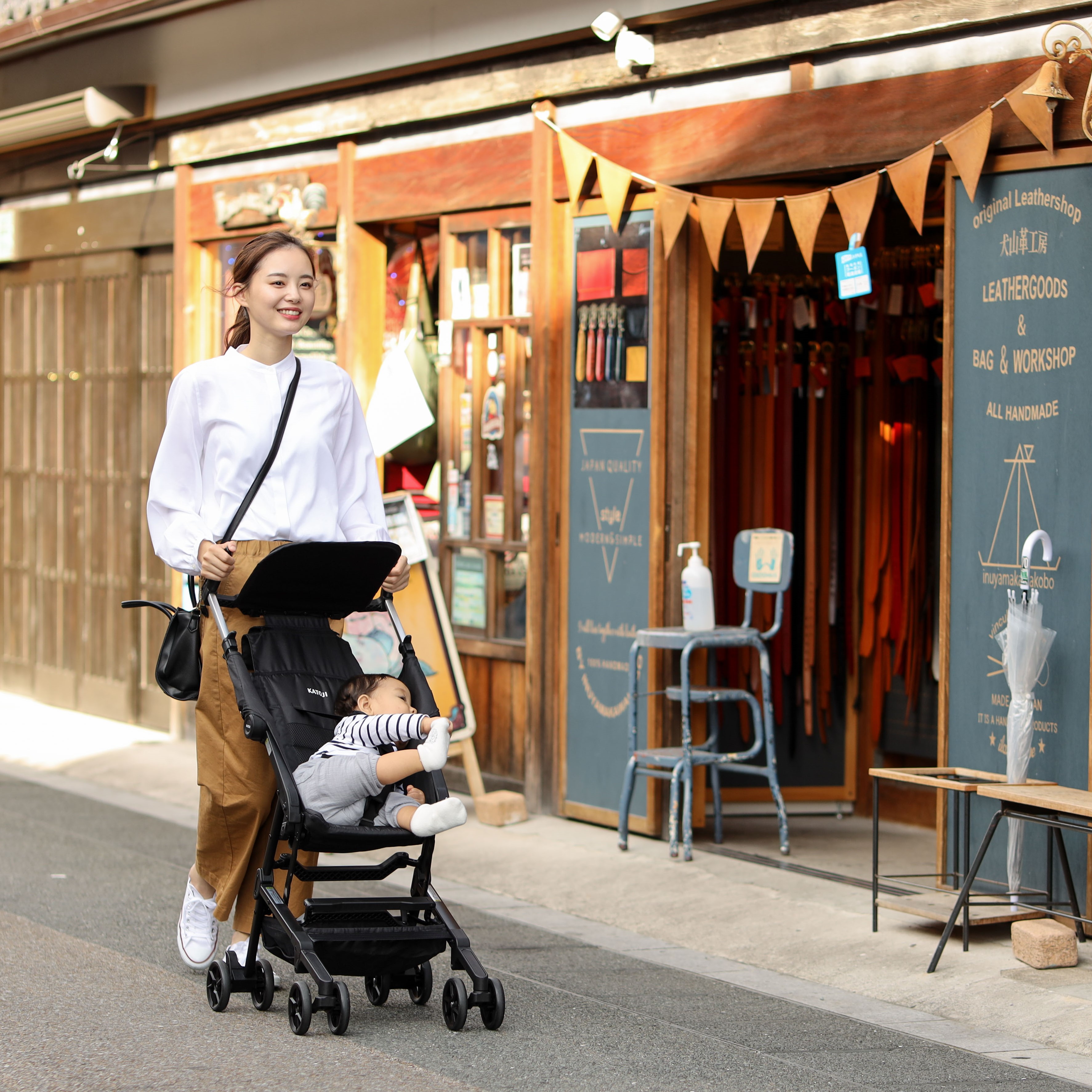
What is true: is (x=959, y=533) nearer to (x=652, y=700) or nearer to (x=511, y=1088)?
(x=652, y=700)

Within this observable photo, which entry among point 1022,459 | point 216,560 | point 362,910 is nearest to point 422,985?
point 362,910

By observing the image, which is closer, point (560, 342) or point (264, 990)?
point (264, 990)

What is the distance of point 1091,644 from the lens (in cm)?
574

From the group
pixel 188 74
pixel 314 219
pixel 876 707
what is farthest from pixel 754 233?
pixel 188 74

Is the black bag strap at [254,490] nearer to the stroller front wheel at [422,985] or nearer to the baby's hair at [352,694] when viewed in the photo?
the baby's hair at [352,694]

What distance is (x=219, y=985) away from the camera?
15.5 ft

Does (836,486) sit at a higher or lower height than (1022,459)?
lower

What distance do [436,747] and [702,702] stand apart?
10.00ft

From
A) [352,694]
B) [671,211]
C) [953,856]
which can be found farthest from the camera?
[671,211]

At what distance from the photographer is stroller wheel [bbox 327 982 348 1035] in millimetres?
4434

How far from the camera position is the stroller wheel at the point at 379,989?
4836 mm

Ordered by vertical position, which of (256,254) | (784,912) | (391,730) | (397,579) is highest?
(256,254)

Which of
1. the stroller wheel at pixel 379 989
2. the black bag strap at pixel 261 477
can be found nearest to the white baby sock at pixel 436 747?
the stroller wheel at pixel 379 989

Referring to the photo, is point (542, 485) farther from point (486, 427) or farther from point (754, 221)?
point (754, 221)
